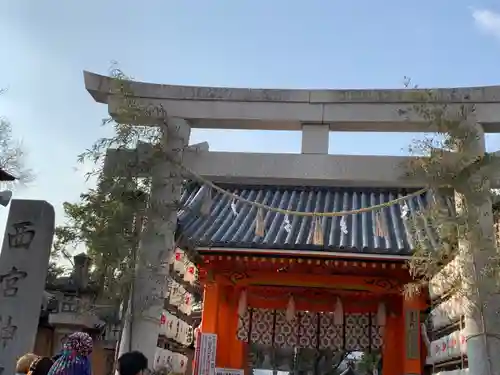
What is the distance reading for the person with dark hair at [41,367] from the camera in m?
3.81

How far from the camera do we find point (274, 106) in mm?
6402

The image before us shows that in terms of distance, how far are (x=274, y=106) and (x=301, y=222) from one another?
13.8 ft

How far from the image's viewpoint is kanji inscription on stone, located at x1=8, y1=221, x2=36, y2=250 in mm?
6574

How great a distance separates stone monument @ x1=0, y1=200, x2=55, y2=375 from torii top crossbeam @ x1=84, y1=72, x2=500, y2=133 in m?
1.68

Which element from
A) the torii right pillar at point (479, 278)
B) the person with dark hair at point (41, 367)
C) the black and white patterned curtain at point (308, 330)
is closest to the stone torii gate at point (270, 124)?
the torii right pillar at point (479, 278)

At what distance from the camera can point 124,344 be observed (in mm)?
5766

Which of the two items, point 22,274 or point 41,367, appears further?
point 22,274

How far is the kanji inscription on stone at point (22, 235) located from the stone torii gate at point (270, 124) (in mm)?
1391

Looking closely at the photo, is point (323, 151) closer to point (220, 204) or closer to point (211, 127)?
point (211, 127)

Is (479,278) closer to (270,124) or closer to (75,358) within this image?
(270,124)

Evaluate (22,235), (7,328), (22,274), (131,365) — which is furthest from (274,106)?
(7,328)

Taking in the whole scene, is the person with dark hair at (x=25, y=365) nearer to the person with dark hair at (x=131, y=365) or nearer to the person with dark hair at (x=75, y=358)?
the person with dark hair at (x=75, y=358)

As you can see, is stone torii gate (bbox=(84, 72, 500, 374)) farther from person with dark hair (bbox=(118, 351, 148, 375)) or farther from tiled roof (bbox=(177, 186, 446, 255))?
person with dark hair (bbox=(118, 351, 148, 375))

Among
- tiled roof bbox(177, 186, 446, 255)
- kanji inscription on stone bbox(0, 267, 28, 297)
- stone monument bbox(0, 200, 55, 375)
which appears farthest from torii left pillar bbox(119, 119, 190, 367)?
kanji inscription on stone bbox(0, 267, 28, 297)
